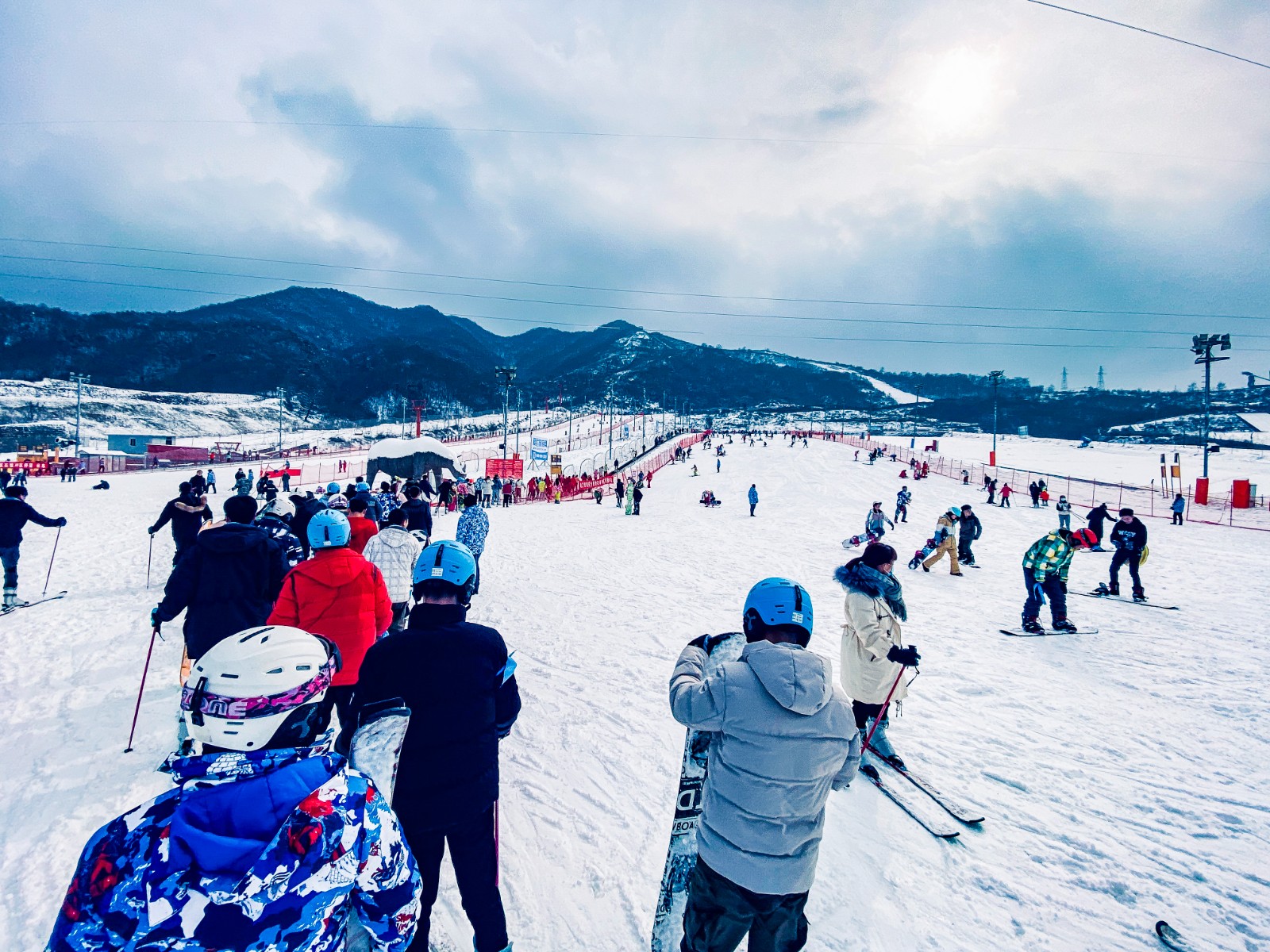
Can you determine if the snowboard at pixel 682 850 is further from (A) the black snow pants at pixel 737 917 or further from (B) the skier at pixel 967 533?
(B) the skier at pixel 967 533

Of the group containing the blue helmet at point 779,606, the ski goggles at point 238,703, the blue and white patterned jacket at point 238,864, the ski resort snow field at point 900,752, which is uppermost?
the blue helmet at point 779,606

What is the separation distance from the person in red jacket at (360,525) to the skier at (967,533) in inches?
463

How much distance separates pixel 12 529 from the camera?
299 inches

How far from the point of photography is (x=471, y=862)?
90.8 inches

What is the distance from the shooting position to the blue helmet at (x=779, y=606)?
79.6 inches

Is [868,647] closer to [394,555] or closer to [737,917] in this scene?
A: [737,917]

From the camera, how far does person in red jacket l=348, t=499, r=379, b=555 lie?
19.2ft

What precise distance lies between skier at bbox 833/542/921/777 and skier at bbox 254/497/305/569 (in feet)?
15.8

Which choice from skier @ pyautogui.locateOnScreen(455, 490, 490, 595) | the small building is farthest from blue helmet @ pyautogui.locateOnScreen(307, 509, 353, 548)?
the small building

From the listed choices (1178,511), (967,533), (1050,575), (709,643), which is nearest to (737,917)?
(709,643)

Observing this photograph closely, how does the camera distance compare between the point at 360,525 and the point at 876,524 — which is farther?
the point at 876,524

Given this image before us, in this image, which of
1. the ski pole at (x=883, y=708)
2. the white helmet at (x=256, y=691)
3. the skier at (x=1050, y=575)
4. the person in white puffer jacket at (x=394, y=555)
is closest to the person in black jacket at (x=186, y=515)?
the person in white puffer jacket at (x=394, y=555)

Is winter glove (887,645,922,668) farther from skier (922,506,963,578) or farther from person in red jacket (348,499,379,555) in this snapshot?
skier (922,506,963,578)

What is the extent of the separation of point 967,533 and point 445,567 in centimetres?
1315
